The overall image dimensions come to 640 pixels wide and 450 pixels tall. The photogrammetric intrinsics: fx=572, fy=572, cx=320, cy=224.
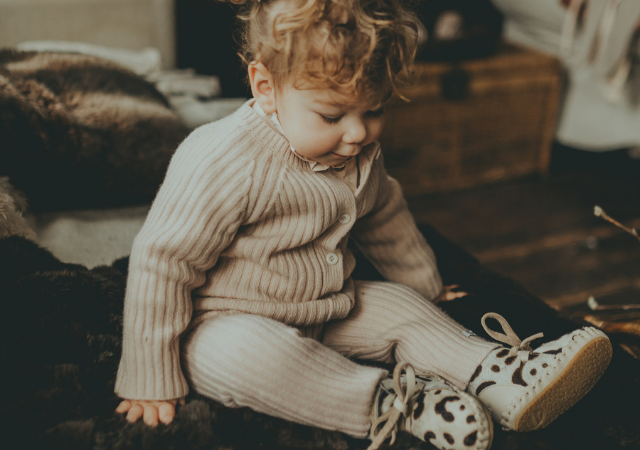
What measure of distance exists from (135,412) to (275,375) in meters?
0.17

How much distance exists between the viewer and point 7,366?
684mm

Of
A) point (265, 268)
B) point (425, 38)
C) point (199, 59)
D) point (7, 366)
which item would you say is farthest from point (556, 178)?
point (7, 366)

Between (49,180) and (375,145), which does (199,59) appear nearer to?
(49,180)

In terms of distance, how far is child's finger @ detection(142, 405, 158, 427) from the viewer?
673 millimetres

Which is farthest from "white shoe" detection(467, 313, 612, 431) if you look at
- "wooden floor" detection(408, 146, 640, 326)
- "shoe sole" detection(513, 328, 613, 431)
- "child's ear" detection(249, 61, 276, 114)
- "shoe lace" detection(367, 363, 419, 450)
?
"wooden floor" detection(408, 146, 640, 326)

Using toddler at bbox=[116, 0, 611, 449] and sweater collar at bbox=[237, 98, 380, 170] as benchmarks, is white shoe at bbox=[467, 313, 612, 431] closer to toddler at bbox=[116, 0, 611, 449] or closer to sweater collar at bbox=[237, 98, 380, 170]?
toddler at bbox=[116, 0, 611, 449]

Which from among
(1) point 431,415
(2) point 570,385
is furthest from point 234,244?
(2) point 570,385

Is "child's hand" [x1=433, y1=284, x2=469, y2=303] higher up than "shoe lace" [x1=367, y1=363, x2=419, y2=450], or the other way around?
"shoe lace" [x1=367, y1=363, x2=419, y2=450]

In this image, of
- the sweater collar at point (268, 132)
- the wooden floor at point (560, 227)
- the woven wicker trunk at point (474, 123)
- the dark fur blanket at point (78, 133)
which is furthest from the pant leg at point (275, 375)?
the woven wicker trunk at point (474, 123)

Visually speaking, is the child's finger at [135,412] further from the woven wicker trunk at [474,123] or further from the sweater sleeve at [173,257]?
the woven wicker trunk at [474,123]

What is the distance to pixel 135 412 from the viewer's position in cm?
68

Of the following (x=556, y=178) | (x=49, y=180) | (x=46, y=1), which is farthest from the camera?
(x=556, y=178)

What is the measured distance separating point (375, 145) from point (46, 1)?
1169 millimetres

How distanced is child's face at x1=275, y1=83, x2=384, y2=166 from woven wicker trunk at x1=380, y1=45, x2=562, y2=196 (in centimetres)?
Result: 118
